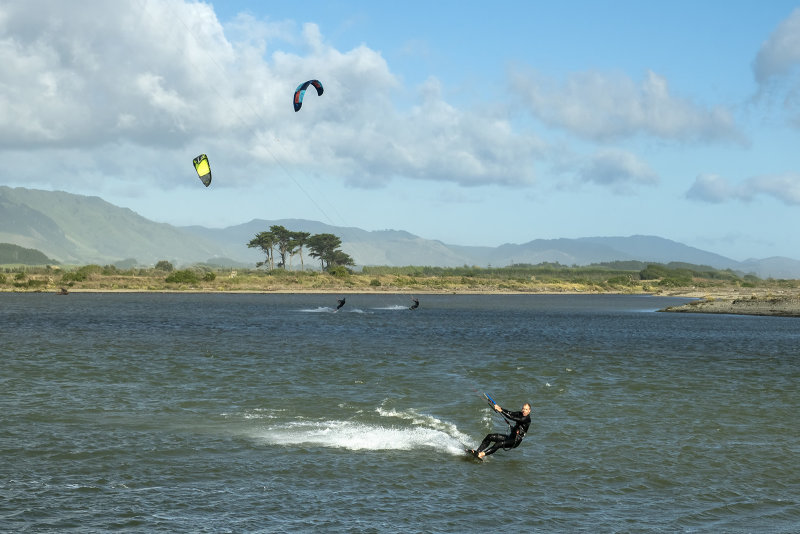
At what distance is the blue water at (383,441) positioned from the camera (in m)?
15.1

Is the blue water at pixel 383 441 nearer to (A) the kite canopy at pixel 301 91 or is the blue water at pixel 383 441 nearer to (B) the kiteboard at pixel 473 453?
(B) the kiteboard at pixel 473 453

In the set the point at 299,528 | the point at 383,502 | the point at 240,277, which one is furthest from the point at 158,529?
the point at 240,277

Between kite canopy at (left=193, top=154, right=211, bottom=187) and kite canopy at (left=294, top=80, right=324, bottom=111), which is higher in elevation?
kite canopy at (left=294, top=80, right=324, bottom=111)

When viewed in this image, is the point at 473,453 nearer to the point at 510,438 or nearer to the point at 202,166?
the point at 510,438

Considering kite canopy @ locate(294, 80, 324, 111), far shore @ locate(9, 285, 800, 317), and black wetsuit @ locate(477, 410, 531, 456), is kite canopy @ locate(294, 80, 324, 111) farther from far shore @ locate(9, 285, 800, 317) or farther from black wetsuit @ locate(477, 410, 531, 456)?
far shore @ locate(9, 285, 800, 317)

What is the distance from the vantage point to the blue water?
1506 centimetres

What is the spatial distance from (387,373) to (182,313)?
52.6 m

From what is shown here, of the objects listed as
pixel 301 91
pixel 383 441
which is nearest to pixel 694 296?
pixel 301 91

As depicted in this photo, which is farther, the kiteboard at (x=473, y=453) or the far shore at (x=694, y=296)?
the far shore at (x=694, y=296)

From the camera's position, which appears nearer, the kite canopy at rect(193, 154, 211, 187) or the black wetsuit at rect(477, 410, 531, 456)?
the black wetsuit at rect(477, 410, 531, 456)

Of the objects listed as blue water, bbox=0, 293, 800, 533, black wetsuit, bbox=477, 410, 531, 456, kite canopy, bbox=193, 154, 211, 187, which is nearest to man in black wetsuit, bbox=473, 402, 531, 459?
black wetsuit, bbox=477, 410, 531, 456

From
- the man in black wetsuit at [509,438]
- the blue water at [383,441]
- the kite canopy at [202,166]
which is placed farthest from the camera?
the kite canopy at [202,166]

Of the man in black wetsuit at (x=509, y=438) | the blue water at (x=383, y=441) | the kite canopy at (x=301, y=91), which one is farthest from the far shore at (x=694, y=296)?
the man in black wetsuit at (x=509, y=438)

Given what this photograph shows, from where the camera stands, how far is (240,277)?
172 meters
